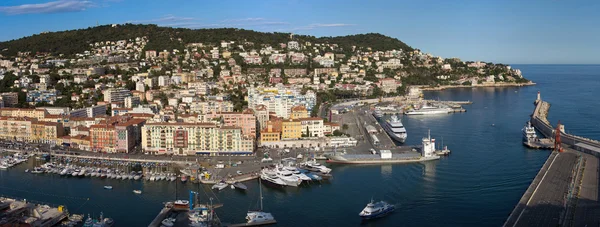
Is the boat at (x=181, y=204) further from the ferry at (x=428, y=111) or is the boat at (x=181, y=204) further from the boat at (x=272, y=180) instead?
the ferry at (x=428, y=111)

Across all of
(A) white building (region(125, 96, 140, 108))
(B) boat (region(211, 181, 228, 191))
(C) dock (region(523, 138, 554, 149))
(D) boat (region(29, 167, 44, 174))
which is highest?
(A) white building (region(125, 96, 140, 108))

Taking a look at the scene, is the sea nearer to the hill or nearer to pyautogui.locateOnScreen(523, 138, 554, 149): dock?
pyautogui.locateOnScreen(523, 138, 554, 149): dock

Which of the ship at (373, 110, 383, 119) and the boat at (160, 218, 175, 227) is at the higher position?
the ship at (373, 110, 383, 119)

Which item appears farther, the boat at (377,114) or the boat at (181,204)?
the boat at (377,114)

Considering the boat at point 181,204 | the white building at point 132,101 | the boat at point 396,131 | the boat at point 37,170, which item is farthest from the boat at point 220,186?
the white building at point 132,101

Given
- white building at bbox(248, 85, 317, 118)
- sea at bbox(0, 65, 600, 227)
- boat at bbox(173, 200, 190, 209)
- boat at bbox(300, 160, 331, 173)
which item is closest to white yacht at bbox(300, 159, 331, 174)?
boat at bbox(300, 160, 331, 173)

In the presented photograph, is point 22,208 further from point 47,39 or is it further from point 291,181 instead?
point 47,39

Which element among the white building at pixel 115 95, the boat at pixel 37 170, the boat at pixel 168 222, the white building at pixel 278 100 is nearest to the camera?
the boat at pixel 168 222

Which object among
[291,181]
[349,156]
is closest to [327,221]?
[291,181]
